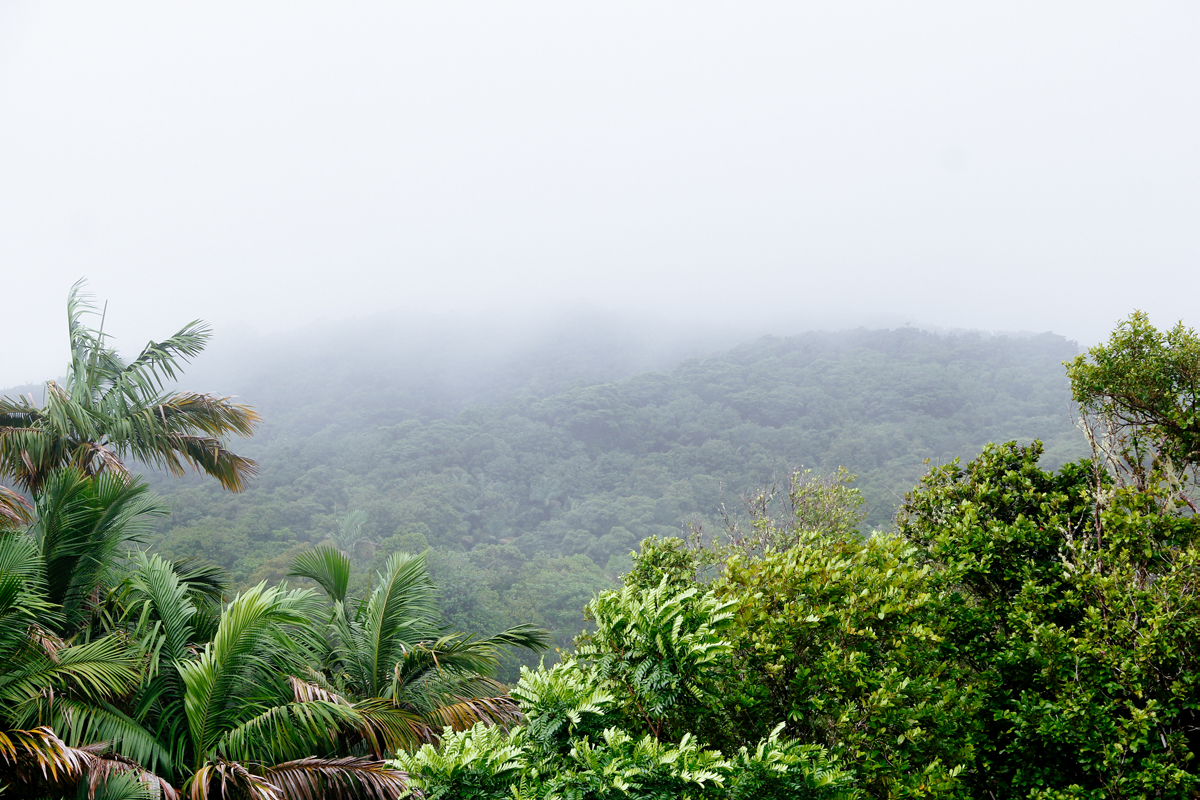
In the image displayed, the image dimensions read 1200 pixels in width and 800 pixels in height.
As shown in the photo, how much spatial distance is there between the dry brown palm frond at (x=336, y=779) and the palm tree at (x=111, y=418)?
3563 millimetres

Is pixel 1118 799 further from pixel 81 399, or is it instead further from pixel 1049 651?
pixel 81 399

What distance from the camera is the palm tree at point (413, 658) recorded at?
5441 mm

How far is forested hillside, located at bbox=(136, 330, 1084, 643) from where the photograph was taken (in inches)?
1313

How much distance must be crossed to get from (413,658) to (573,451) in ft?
187

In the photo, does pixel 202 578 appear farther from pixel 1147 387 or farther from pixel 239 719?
pixel 1147 387

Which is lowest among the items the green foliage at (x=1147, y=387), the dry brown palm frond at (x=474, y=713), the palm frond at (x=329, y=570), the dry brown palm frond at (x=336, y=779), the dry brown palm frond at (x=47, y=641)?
the dry brown palm frond at (x=474, y=713)

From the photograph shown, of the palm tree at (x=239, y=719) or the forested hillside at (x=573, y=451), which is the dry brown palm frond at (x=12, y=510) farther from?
the forested hillside at (x=573, y=451)

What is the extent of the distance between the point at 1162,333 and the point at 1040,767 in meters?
3.65

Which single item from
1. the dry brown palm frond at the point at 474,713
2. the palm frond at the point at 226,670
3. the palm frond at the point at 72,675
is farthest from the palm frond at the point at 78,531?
the dry brown palm frond at the point at 474,713

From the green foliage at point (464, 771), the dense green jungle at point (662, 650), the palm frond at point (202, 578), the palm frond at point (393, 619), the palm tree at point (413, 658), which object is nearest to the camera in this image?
the green foliage at point (464, 771)

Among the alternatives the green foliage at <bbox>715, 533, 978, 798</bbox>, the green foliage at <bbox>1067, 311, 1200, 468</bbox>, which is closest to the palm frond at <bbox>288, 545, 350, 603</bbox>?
the green foliage at <bbox>715, 533, 978, 798</bbox>

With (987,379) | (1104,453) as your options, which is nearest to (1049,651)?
(1104,453)

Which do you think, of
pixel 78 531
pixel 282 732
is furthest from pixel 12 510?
pixel 282 732

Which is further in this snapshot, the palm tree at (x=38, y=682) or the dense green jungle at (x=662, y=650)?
the palm tree at (x=38, y=682)
